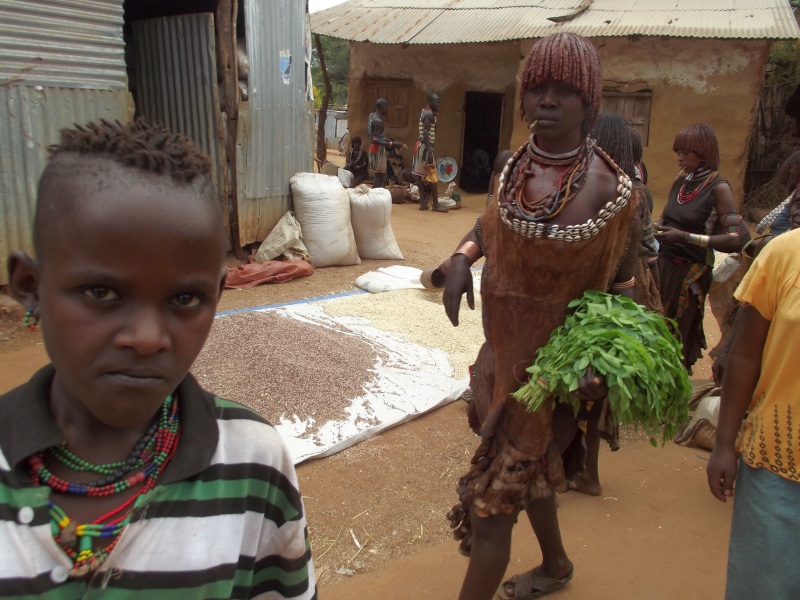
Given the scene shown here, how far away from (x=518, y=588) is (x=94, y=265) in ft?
7.54

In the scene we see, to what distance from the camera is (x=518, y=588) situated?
2646mm

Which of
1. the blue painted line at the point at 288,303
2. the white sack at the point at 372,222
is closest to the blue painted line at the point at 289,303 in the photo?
the blue painted line at the point at 288,303

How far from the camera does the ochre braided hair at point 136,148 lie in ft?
3.11

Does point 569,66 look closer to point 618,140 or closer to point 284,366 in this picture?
point 618,140

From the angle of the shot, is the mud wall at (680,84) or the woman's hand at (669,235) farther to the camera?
the mud wall at (680,84)

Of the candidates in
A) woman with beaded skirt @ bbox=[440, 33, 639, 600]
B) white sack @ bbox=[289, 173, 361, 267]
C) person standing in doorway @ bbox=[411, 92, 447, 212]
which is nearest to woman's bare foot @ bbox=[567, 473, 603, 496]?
woman with beaded skirt @ bbox=[440, 33, 639, 600]

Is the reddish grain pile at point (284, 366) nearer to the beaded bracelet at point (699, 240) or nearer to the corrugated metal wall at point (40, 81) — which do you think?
the corrugated metal wall at point (40, 81)

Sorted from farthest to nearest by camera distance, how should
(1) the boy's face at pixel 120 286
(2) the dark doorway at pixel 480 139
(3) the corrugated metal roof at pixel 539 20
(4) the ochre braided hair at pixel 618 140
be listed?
(2) the dark doorway at pixel 480 139
(3) the corrugated metal roof at pixel 539 20
(4) the ochre braided hair at pixel 618 140
(1) the boy's face at pixel 120 286

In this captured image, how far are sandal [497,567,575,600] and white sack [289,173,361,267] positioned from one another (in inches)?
209

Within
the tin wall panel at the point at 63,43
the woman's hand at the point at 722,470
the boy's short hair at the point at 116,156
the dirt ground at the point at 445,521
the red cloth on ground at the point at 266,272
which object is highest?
the tin wall panel at the point at 63,43

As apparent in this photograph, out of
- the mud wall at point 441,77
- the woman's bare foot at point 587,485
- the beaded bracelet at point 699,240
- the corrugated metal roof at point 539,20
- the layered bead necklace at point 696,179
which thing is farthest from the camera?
the mud wall at point 441,77

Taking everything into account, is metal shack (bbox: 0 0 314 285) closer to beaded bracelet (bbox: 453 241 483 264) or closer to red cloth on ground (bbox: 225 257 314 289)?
red cloth on ground (bbox: 225 257 314 289)

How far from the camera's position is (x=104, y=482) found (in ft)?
3.21

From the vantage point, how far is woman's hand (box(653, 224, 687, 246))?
4.20 meters
